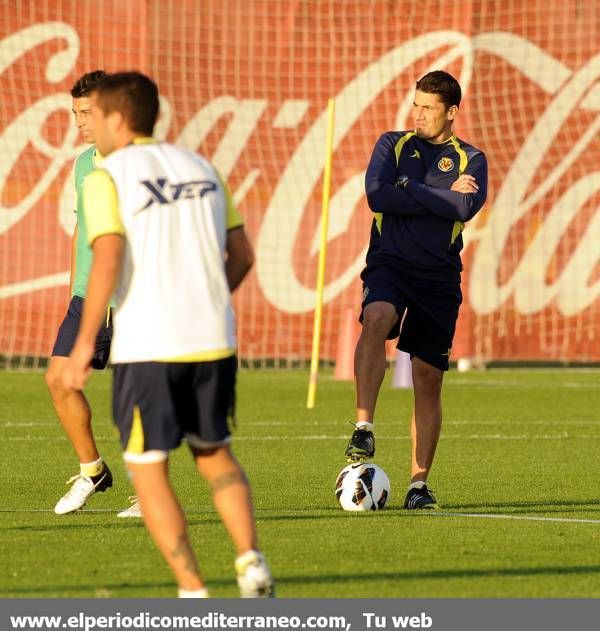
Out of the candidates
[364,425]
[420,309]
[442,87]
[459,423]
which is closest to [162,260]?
[364,425]

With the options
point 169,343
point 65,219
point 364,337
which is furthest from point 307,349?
point 169,343

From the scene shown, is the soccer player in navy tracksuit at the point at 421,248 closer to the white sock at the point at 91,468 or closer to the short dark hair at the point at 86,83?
the white sock at the point at 91,468

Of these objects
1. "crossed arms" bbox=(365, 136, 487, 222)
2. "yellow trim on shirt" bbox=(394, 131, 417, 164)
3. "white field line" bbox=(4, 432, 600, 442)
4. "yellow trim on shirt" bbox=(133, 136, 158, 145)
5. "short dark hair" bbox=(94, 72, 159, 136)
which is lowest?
"white field line" bbox=(4, 432, 600, 442)

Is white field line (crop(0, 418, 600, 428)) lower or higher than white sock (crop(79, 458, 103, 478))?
lower

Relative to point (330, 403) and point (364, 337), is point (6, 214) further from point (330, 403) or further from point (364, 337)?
point (364, 337)

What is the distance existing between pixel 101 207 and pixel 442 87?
3915 millimetres

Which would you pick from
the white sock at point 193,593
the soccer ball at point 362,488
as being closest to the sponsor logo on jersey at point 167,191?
the white sock at point 193,593

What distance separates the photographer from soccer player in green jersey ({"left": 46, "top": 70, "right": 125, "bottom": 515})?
333 inches

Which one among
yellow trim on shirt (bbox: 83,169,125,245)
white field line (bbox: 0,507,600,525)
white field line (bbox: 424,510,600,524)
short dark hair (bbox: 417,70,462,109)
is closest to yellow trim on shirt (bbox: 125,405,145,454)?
yellow trim on shirt (bbox: 83,169,125,245)

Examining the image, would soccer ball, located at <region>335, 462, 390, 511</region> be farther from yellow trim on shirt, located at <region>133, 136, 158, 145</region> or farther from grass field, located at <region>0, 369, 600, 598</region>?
yellow trim on shirt, located at <region>133, 136, 158, 145</region>

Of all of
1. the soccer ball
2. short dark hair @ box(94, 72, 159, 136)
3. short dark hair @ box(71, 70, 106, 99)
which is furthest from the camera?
the soccer ball

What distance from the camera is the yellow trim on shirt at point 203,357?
18.1 feet

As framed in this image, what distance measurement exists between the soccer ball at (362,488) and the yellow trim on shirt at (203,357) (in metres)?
3.16

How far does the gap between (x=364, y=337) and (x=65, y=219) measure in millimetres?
12869
